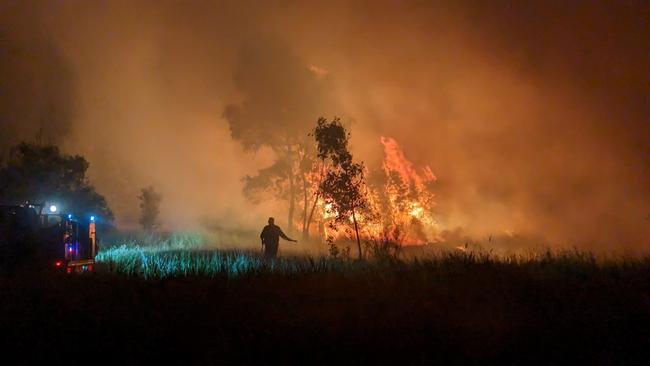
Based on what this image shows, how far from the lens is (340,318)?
754 centimetres

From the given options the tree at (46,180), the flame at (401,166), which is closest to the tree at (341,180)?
the flame at (401,166)

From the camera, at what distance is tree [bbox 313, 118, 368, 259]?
61.4ft

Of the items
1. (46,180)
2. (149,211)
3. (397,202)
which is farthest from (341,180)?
(149,211)

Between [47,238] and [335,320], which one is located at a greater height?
[47,238]

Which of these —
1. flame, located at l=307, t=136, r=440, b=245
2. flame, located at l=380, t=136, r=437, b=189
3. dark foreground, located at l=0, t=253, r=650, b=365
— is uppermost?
flame, located at l=380, t=136, r=437, b=189

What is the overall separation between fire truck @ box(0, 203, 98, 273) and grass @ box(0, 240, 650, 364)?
2241 mm

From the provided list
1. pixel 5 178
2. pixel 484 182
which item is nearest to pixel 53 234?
pixel 5 178

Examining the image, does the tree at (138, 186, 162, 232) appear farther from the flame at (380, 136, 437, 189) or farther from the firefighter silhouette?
the firefighter silhouette

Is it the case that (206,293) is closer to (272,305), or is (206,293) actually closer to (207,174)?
(272,305)

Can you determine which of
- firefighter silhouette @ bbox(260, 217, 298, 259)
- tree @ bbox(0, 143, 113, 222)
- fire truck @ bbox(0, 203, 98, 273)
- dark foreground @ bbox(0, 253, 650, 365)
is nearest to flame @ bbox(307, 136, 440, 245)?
firefighter silhouette @ bbox(260, 217, 298, 259)

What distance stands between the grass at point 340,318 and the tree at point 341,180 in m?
7.77

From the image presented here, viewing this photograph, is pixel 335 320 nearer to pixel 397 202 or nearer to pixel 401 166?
pixel 397 202

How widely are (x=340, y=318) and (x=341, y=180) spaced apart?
37.4 ft

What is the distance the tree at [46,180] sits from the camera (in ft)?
92.4
